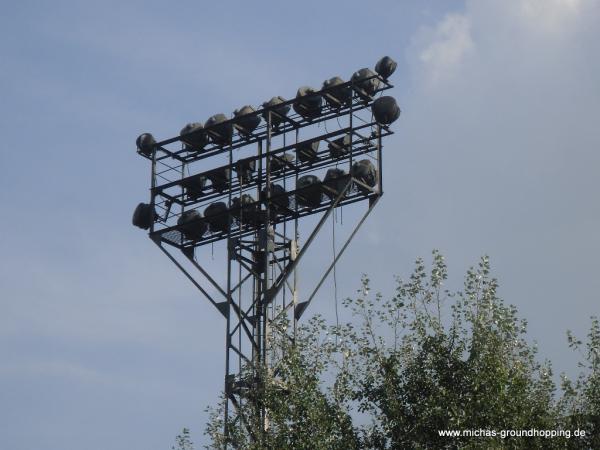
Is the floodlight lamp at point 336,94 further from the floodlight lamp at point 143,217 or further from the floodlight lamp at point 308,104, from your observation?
the floodlight lamp at point 143,217

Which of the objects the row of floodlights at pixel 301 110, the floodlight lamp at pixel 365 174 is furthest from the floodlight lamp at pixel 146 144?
the floodlight lamp at pixel 365 174

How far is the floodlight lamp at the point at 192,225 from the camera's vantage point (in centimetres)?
6662

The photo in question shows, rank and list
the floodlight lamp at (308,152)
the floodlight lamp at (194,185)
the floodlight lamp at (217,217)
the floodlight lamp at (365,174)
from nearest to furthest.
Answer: the floodlight lamp at (365,174), the floodlight lamp at (308,152), the floodlight lamp at (217,217), the floodlight lamp at (194,185)

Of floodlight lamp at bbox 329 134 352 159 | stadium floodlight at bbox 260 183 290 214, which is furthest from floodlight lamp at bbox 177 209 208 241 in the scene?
floodlight lamp at bbox 329 134 352 159

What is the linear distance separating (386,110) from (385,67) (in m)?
1.49

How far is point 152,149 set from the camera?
68.3 meters

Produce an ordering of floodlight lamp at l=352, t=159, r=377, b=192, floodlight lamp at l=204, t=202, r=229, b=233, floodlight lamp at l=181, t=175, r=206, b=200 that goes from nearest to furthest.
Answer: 1. floodlight lamp at l=352, t=159, r=377, b=192
2. floodlight lamp at l=204, t=202, r=229, b=233
3. floodlight lamp at l=181, t=175, r=206, b=200

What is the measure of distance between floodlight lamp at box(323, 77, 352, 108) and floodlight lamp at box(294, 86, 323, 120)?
0.36m

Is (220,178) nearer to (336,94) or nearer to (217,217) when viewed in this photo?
(217,217)

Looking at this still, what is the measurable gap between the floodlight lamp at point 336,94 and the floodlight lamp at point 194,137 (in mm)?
4341

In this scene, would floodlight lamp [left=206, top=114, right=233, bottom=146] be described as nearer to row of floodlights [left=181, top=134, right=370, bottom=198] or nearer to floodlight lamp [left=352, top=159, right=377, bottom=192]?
row of floodlights [left=181, top=134, right=370, bottom=198]

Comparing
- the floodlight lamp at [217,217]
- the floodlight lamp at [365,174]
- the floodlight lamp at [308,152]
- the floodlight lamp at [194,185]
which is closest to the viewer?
the floodlight lamp at [365,174]

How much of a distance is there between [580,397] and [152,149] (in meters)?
17.6

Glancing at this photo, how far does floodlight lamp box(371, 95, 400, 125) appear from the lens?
64.0 m
